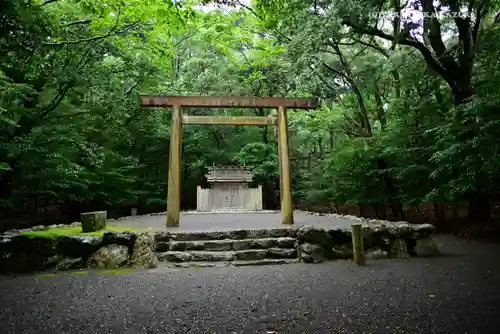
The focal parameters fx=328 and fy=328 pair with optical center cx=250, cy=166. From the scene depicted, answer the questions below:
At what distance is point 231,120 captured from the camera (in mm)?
9383

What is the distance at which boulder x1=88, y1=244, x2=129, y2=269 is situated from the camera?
599 cm

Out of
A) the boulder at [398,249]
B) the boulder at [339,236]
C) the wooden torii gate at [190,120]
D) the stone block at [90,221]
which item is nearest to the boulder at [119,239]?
the stone block at [90,221]

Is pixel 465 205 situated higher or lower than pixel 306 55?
lower

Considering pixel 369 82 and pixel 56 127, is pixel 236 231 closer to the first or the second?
pixel 56 127

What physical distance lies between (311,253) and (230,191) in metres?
10.3

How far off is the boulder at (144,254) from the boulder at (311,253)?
9.13ft

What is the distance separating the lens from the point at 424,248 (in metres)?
6.79

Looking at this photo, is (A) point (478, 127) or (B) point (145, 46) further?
(B) point (145, 46)

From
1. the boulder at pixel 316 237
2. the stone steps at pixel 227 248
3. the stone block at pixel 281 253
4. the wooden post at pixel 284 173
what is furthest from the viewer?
the wooden post at pixel 284 173

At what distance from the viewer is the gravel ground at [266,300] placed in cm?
309

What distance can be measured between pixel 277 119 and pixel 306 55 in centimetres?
186

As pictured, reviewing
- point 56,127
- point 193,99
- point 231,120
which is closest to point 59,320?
point 193,99

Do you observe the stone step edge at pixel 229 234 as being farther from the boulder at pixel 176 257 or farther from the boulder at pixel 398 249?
the boulder at pixel 398 249

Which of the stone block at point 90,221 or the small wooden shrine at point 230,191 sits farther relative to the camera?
the small wooden shrine at point 230,191
